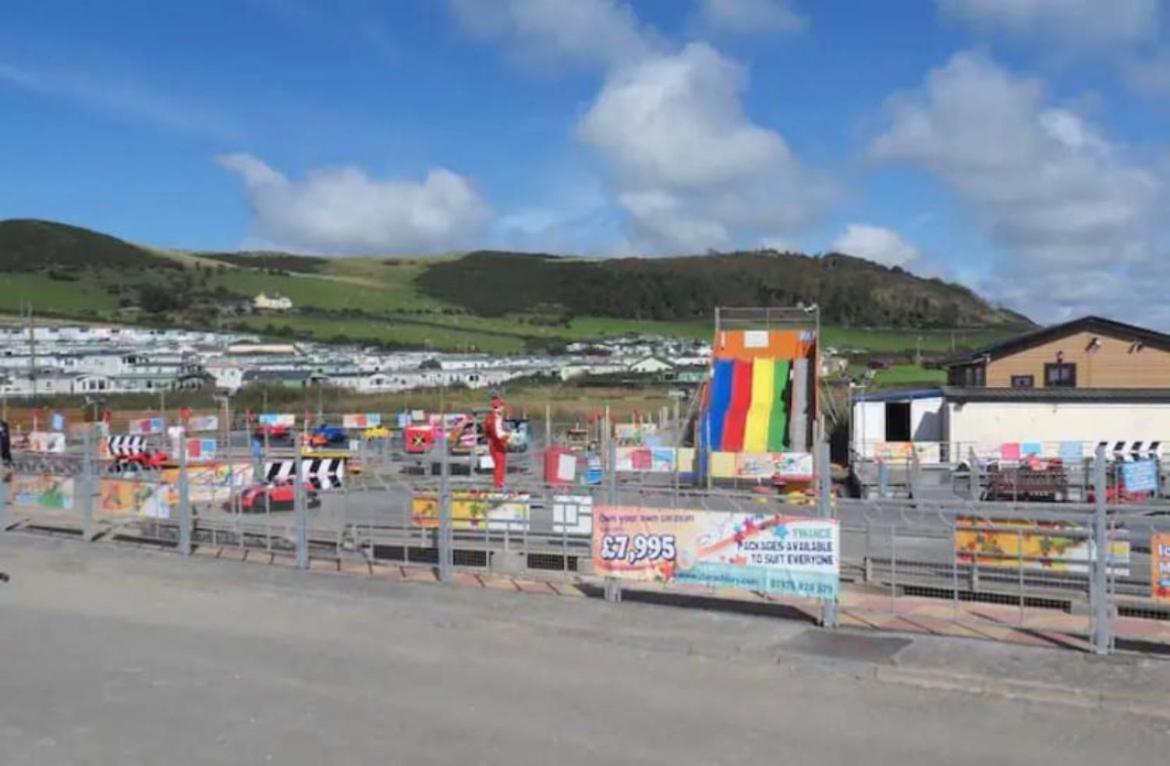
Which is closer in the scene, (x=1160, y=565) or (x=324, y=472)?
(x=1160, y=565)

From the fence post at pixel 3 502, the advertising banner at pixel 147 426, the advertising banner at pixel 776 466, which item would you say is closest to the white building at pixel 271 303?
the advertising banner at pixel 147 426

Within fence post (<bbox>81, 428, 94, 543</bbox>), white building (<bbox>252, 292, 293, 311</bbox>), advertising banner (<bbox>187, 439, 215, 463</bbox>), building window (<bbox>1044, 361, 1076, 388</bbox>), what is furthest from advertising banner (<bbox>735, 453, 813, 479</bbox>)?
white building (<bbox>252, 292, 293, 311</bbox>)

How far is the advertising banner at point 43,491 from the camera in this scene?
19.7 m

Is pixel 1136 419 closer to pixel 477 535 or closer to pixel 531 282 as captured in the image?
pixel 477 535

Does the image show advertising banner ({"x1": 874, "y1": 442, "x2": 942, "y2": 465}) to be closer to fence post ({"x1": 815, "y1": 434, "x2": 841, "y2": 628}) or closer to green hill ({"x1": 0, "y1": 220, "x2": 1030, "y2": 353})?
fence post ({"x1": 815, "y1": 434, "x2": 841, "y2": 628})

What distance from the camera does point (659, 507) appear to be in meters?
13.2

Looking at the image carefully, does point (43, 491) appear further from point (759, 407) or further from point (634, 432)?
point (634, 432)

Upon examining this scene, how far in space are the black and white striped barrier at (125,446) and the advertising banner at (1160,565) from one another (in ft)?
96.5

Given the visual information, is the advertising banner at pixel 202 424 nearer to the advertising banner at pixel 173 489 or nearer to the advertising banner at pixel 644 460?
the advertising banner at pixel 644 460

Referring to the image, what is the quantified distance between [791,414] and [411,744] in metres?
29.3

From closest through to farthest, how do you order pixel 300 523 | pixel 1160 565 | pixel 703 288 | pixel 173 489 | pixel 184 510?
1. pixel 1160 565
2. pixel 300 523
3. pixel 184 510
4. pixel 173 489
5. pixel 703 288

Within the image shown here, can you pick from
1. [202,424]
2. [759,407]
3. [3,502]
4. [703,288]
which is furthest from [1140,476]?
[703,288]

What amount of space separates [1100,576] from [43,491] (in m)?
16.8

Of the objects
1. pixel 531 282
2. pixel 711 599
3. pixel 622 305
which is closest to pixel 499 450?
pixel 711 599
